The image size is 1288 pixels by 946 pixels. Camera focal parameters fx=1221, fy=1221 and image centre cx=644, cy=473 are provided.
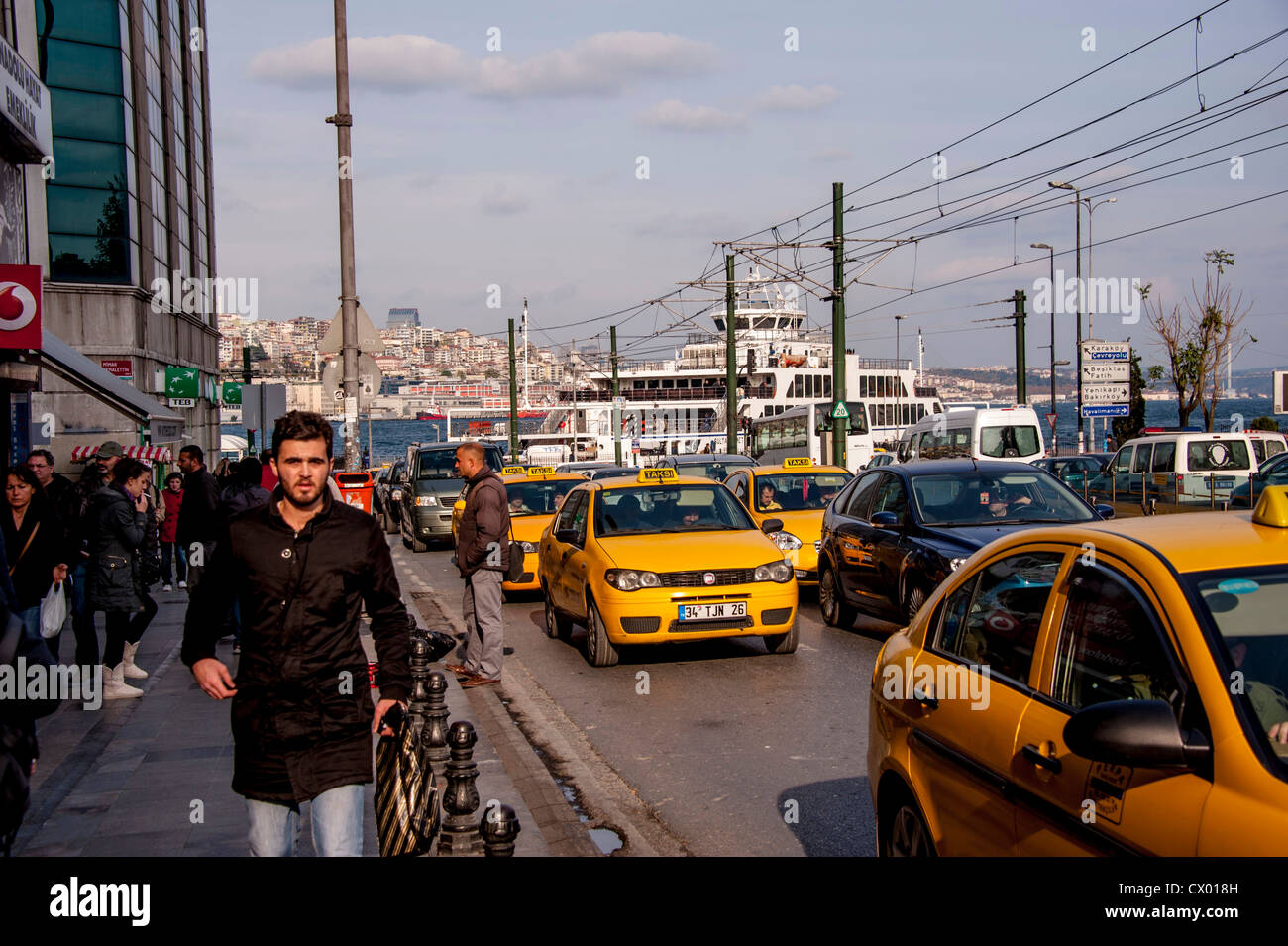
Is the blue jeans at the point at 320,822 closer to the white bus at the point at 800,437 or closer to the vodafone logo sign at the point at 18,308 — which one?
the vodafone logo sign at the point at 18,308

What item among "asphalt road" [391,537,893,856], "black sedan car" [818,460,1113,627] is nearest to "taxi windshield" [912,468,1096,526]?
"black sedan car" [818,460,1113,627]

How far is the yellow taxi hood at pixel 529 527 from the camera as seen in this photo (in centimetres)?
1608

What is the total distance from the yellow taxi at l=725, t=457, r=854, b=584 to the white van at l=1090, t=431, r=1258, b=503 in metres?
12.0

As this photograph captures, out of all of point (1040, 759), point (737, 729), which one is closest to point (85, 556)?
point (737, 729)

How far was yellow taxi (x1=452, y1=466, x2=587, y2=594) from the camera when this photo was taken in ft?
51.8

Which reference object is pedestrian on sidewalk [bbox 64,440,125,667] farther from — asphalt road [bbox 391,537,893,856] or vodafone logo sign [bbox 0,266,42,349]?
asphalt road [bbox 391,537,893,856]

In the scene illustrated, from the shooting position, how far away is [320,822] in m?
3.88

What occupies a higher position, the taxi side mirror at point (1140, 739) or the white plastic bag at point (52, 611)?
the taxi side mirror at point (1140, 739)

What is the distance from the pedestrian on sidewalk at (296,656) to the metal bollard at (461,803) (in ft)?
1.42

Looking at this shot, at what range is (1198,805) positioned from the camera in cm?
276

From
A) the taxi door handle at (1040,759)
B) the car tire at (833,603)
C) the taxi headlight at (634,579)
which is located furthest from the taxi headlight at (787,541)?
the taxi door handle at (1040,759)
